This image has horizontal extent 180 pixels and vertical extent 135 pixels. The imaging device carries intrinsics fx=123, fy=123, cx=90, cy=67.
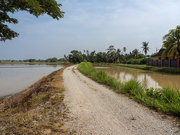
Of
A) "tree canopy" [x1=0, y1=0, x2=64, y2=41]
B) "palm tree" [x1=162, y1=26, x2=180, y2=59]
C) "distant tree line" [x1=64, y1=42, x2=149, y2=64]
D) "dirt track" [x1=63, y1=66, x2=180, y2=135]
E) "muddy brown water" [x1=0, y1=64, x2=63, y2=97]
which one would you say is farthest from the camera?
"distant tree line" [x1=64, y1=42, x2=149, y2=64]

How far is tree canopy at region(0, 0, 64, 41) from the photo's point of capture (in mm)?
4664

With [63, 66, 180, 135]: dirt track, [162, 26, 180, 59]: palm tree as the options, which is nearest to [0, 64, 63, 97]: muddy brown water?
[63, 66, 180, 135]: dirt track

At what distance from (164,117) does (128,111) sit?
996mm

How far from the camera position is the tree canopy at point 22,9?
4.66 metres

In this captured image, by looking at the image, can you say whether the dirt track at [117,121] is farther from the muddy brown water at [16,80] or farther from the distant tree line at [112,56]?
the distant tree line at [112,56]

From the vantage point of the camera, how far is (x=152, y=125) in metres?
3.05

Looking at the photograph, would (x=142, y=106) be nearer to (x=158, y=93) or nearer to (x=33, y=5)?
(x=158, y=93)

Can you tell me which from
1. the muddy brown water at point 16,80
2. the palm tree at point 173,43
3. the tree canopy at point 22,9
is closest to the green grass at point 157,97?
the tree canopy at point 22,9

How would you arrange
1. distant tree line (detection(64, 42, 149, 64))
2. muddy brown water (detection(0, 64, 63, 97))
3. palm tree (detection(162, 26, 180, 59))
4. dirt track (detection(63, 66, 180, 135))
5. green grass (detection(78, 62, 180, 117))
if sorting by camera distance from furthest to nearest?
1. distant tree line (detection(64, 42, 149, 64))
2. palm tree (detection(162, 26, 180, 59))
3. muddy brown water (detection(0, 64, 63, 97))
4. green grass (detection(78, 62, 180, 117))
5. dirt track (detection(63, 66, 180, 135))

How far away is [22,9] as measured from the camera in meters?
5.16

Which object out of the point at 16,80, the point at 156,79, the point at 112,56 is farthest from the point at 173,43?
the point at 112,56

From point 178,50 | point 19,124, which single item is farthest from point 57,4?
point 178,50

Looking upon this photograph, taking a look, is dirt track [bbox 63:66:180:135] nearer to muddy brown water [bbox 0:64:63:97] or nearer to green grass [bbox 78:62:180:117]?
green grass [bbox 78:62:180:117]

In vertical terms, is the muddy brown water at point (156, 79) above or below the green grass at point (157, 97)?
below
